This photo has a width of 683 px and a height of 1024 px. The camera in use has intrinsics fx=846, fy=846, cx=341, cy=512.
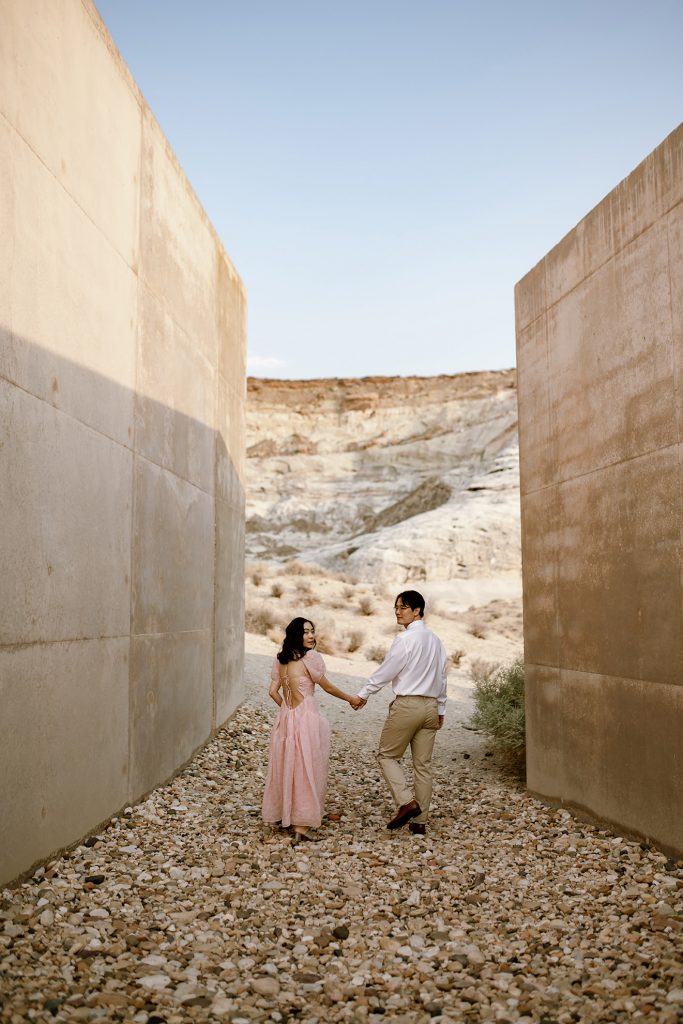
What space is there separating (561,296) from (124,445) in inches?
143

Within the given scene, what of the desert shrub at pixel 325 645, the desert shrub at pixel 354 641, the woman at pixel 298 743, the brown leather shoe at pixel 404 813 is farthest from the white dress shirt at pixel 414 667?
the desert shrub at pixel 354 641

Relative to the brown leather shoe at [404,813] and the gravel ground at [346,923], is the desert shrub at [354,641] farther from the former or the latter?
the brown leather shoe at [404,813]

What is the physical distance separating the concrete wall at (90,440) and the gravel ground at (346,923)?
1.73 ft

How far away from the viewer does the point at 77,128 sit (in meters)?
5.26

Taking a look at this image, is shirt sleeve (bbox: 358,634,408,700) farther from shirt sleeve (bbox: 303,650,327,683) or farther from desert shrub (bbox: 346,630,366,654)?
desert shrub (bbox: 346,630,366,654)

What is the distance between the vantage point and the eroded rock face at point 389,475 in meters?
26.8

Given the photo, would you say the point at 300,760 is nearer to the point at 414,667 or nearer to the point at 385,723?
the point at 385,723

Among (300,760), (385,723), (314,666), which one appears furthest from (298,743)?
(385,723)

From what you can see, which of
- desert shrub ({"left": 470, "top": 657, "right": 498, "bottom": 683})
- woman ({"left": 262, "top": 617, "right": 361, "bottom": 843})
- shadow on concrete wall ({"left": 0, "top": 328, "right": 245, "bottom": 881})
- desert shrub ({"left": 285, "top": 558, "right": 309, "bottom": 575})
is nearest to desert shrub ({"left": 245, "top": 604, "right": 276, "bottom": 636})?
desert shrub ({"left": 470, "top": 657, "right": 498, "bottom": 683})

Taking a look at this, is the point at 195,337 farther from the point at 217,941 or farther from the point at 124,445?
the point at 217,941

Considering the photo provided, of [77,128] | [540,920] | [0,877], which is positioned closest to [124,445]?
[77,128]

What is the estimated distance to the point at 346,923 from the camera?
4395mm

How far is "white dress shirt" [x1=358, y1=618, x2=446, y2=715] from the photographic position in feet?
20.3

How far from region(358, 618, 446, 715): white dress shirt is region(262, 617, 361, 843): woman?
0.32m
